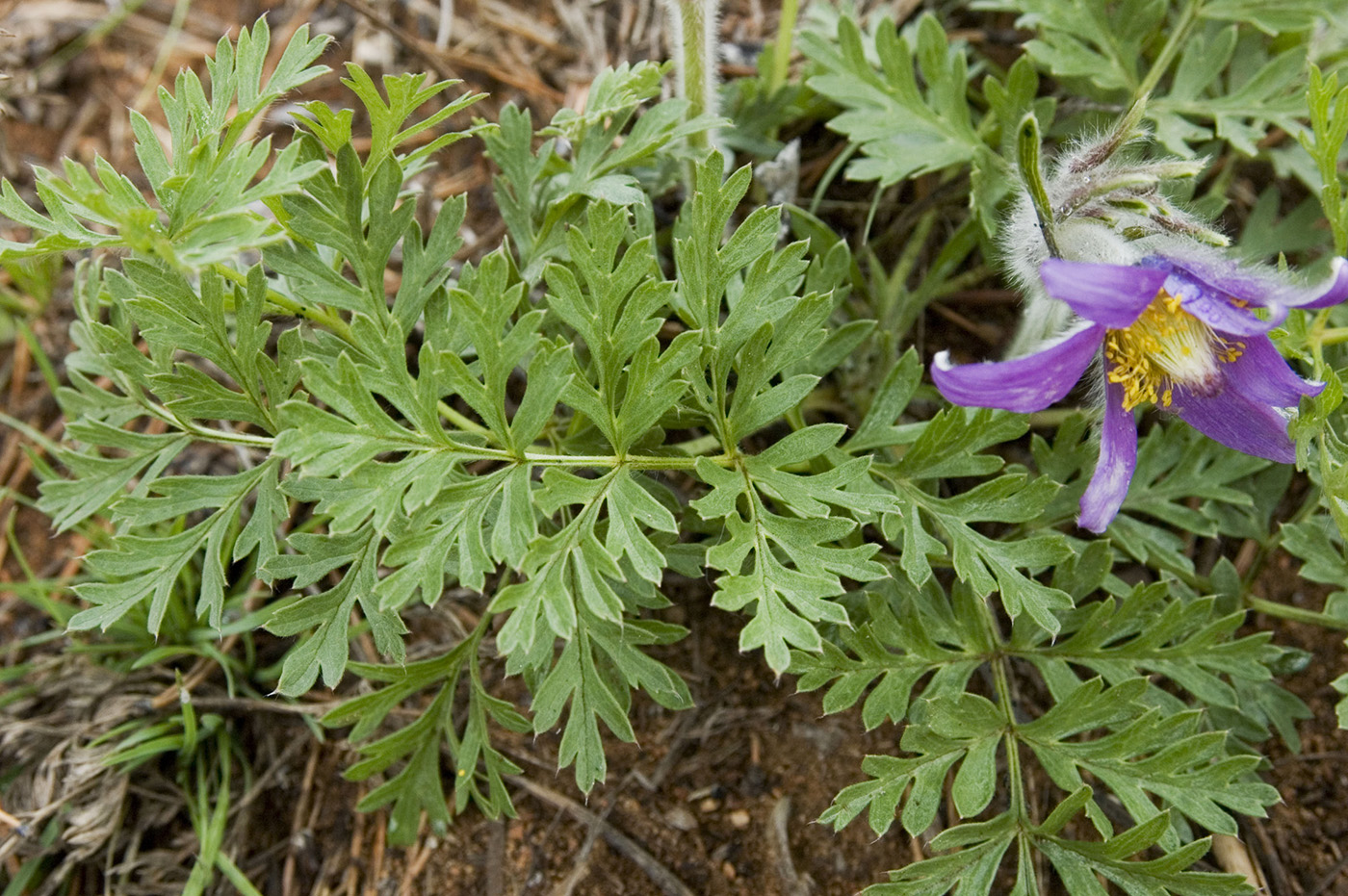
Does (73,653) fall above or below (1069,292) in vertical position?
below

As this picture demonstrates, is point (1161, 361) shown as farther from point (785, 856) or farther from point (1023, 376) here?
point (785, 856)

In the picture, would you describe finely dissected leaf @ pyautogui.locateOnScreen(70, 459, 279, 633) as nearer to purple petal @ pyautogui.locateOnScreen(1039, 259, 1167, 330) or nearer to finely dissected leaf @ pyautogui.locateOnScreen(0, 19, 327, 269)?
finely dissected leaf @ pyautogui.locateOnScreen(0, 19, 327, 269)

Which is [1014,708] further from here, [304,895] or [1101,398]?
[304,895]

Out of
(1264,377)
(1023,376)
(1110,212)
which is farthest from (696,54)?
(1264,377)

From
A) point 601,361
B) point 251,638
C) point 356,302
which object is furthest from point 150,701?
point 601,361

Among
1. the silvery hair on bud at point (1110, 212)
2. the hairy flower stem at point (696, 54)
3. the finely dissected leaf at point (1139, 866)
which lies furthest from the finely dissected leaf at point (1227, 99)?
the finely dissected leaf at point (1139, 866)

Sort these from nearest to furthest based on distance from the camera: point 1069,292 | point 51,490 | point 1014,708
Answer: point 1069,292 < point 51,490 < point 1014,708

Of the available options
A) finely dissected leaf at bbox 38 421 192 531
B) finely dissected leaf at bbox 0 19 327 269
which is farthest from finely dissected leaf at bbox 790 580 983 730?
finely dissected leaf at bbox 38 421 192 531
